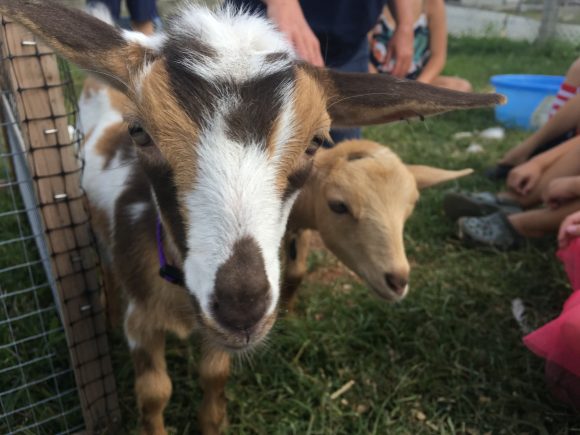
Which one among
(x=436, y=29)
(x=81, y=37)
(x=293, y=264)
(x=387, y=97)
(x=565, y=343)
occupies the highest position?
(x=81, y=37)

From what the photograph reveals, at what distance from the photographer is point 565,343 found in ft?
7.64

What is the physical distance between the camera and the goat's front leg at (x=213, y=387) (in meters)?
2.39

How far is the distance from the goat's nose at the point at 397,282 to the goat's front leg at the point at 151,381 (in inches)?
44.9

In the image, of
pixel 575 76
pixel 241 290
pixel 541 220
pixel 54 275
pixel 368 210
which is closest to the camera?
pixel 241 290

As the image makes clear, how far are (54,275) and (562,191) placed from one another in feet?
10.1

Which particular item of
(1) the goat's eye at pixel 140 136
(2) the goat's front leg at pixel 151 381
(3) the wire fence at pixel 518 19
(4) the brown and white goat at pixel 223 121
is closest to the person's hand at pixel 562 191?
(4) the brown and white goat at pixel 223 121

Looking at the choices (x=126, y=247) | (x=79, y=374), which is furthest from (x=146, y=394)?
(x=126, y=247)

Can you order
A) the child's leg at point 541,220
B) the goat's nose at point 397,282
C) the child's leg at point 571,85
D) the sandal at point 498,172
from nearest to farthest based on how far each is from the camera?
the goat's nose at point 397,282 → the child's leg at point 541,220 → the child's leg at point 571,85 → the sandal at point 498,172

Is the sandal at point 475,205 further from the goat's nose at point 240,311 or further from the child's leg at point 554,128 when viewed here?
the goat's nose at point 240,311

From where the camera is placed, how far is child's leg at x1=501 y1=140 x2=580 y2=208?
149 inches

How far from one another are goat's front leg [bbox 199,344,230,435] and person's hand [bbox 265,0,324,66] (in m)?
1.39

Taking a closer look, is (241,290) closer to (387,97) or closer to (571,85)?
(387,97)

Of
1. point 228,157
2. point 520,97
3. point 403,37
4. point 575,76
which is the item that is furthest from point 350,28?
point 520,97

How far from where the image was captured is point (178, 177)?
1603 mm
